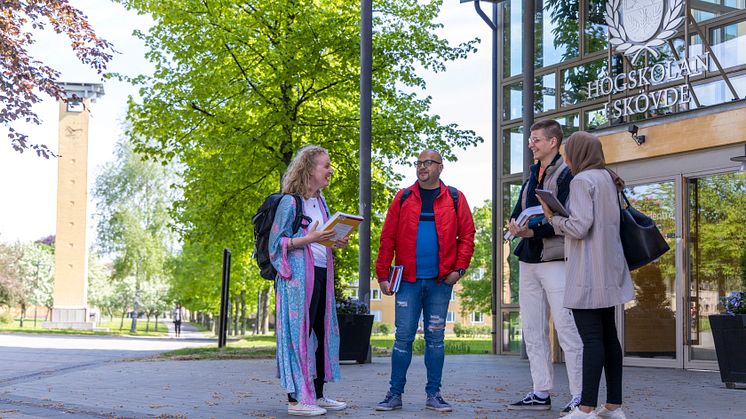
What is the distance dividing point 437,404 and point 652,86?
24.7ft

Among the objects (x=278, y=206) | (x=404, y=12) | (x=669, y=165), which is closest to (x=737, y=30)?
(x=669, y=165)

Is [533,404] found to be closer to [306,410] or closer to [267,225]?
[306,410]

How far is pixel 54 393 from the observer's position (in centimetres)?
920

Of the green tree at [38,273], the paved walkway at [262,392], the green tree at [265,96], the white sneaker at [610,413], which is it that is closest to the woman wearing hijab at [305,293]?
the paved walkway at [262,392]

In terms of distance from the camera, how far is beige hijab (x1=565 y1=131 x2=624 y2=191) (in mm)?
6533

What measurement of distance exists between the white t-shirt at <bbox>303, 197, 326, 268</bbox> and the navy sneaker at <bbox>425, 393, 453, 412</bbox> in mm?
1275

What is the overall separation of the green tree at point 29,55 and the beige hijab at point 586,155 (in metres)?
5.59

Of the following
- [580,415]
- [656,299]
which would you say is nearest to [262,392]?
[580,415]

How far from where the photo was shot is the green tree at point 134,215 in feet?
201

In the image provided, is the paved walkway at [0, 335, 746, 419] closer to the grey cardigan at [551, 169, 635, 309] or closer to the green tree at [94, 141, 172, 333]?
the grey cardigan at [551, 169, 635, 309]

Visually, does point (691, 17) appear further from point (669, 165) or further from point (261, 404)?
point (261, 404)

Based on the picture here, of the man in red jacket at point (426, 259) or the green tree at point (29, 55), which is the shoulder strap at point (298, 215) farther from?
the green tree at point (29, 55)

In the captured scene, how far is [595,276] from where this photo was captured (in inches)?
248

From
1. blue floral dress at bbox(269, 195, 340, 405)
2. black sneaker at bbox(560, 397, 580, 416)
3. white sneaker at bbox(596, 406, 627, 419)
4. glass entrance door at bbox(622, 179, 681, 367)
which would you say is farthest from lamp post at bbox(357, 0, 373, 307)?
white sneaker at bbox(596, 406, 627, 419)
